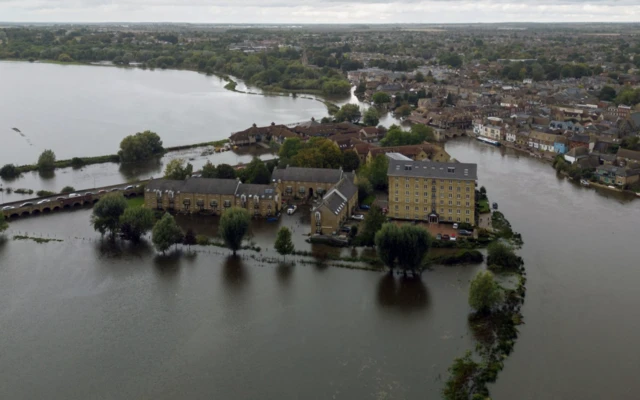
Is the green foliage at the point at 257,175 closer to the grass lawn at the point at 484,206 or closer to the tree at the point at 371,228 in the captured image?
the tree at the point at 371,228

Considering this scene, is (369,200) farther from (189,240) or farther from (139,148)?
(139,148)

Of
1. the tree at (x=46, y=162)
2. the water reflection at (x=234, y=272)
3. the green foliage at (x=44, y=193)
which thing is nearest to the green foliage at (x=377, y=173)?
the water reflection at (x=234, y=272)

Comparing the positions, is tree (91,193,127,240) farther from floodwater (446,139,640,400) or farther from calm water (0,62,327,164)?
calm water (0,62,327,164)

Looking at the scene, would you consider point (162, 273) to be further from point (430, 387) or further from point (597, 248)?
point (597, 248)

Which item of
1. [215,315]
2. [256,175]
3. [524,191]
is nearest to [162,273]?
[215,315]

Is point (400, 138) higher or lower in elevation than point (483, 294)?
higher

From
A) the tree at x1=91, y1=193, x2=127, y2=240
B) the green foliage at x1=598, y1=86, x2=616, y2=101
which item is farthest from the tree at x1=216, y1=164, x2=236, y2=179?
the green foliage at x1=598, y1=86, x2=616, y2=101

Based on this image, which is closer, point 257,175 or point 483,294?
point 483,294

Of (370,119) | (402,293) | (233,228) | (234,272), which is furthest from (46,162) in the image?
(402,293)
